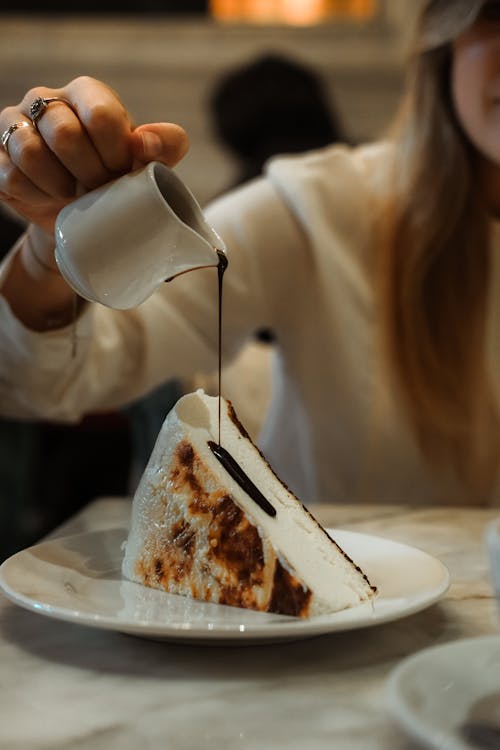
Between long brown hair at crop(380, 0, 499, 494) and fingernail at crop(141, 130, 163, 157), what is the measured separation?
74cm

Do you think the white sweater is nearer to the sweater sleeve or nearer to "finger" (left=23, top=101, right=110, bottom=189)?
the sweater sleeve

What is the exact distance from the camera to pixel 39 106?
2.67ft

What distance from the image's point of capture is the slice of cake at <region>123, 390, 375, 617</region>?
67 cm

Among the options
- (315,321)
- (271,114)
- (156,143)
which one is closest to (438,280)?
(315,321)

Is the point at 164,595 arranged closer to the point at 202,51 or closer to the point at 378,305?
the point at 378,305

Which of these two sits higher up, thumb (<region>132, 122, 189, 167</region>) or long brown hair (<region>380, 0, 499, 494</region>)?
thumb (<region>132, 122, 189, 167</region>)

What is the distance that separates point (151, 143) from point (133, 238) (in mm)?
108

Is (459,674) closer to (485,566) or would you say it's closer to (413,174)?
(485,566)

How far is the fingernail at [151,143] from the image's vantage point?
0.79 metres

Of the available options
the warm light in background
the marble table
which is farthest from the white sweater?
the warm light in background

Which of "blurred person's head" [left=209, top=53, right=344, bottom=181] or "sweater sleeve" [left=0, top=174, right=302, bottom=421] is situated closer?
"sweater sleeve" [left=0, top=174, right=302, bottom=421]

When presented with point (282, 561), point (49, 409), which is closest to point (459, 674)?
point (282, 561)

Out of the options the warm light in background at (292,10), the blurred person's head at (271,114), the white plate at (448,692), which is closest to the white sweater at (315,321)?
the white plate at (448,692)

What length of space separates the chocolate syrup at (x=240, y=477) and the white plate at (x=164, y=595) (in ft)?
0.28
